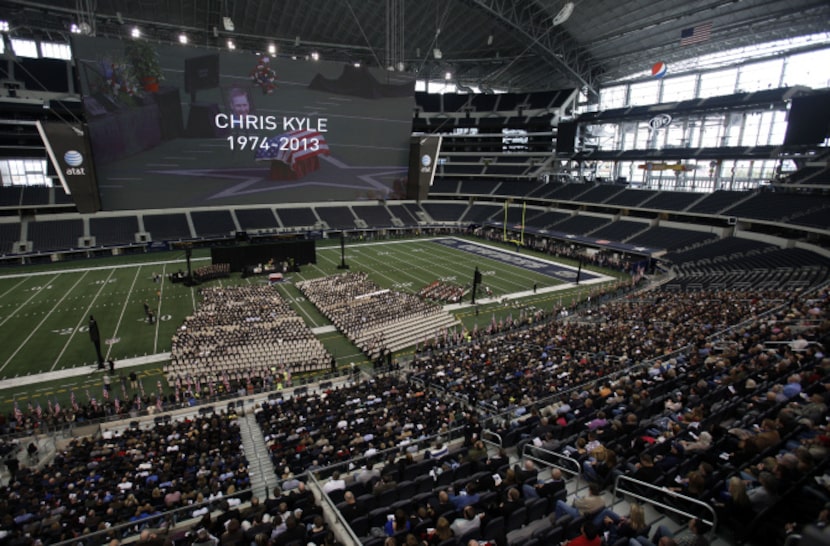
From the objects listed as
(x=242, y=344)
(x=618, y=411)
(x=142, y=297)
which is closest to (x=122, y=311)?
(x=142, y=297)

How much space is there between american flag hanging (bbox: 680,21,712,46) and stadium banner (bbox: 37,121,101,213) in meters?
60.5

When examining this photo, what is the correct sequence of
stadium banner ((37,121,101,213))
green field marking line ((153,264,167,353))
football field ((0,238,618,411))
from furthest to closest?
stadium banner ((37,121,101,213))
green field marking line ((153,264,167,353))
football field ((0,238,618,411))

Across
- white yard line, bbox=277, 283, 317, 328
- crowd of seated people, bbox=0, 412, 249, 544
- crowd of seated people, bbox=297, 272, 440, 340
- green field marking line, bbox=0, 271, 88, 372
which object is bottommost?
green field marking line, bbox=0, 271, 88, 372

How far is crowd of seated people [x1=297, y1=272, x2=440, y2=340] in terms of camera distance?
29.7 m

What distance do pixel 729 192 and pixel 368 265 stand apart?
39.8m

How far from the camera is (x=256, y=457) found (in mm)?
13656

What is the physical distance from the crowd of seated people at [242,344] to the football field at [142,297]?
1584mm

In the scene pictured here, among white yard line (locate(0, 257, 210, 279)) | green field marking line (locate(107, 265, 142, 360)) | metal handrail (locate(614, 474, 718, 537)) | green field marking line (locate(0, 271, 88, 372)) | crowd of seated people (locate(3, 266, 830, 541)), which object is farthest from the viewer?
white yard line (locate(0, 257, 210, 279))

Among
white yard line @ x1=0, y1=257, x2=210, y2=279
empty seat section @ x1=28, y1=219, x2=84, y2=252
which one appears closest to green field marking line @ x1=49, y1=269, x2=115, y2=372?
white yard line @ x1=0, y1=257, x2=210, y2=279

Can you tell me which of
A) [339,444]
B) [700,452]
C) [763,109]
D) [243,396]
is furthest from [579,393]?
[763,109]

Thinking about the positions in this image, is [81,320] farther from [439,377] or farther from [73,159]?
[439,377]

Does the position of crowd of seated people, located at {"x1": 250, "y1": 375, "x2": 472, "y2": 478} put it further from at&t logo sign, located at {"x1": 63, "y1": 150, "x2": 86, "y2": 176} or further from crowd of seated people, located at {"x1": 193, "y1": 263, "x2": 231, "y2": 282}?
at&t logo sign, located at {"x1": 63, "y1": 150, "x2": 86, "y2": 176}

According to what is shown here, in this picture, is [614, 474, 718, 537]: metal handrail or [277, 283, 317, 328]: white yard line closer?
[614, 474, 718, 537]: metal handrail

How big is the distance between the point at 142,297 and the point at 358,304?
57.1 feet
